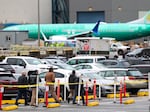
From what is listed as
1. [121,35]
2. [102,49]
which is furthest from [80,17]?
[102,49]

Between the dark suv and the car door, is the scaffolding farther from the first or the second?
the dark suv

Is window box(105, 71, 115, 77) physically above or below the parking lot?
above

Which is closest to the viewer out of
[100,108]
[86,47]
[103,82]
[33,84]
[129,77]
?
[100,108]

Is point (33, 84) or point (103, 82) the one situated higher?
point (33, 84)

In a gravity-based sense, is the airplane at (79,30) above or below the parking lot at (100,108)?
above

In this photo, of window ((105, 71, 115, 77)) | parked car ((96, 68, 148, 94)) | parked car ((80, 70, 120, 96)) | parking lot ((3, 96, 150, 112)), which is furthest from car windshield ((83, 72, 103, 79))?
parking lot ((3, 96, 150, 112))

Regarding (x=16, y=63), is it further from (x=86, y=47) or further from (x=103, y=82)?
(x=86, y=47)

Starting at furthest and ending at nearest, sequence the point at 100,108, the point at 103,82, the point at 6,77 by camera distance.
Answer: the point at 103,82, the point at 6,77, the point at 100,108

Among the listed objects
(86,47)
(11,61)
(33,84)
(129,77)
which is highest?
(33,84)

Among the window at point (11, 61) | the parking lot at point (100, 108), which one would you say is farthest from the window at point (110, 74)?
the window at point (11, 61)

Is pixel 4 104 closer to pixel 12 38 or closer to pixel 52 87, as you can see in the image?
pixel 52 87

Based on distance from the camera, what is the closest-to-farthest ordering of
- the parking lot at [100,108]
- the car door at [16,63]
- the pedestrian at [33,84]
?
1. the parking lot at [100,108]
2. the pedestrian at [33,84]
3. the car door at [16,63]

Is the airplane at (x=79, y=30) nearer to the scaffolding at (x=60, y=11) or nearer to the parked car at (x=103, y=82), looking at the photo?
the scaffolding at (x=60, y=11)

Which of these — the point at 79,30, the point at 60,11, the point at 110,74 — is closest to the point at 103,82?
the point at 110,74
